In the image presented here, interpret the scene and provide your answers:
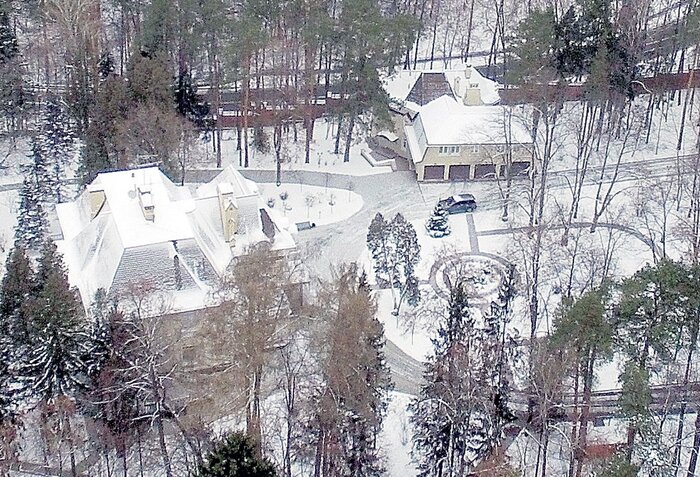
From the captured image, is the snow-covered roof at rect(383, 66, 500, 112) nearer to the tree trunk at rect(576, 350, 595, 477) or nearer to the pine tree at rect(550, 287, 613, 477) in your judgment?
the tree trunk at rect(576, 350, 595, 477)

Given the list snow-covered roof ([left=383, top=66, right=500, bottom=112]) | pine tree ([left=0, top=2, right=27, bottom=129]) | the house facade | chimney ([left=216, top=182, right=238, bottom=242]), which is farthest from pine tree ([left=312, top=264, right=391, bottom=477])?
pine tree ([left=0, top=2, right=27, bottom=129])

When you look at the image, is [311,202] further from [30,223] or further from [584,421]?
[584,421]

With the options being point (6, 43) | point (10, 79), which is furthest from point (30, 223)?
point (6, 43)

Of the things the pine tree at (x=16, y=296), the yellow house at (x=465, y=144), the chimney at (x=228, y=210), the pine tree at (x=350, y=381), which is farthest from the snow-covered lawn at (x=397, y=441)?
the yellow house at (x=465, y=144)

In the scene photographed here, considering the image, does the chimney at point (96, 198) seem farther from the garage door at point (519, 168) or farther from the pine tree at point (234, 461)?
the garage door at point (519, 168)

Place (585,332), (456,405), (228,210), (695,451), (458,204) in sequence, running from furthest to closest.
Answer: (458,204) → (228,210) → (695,451) → (456,405) → (585,332)
